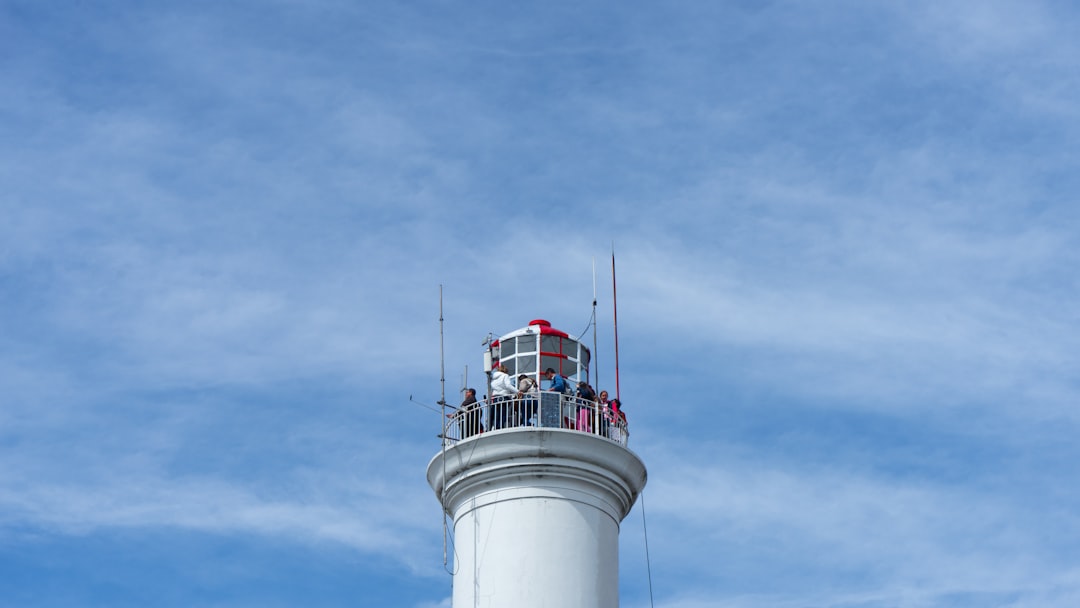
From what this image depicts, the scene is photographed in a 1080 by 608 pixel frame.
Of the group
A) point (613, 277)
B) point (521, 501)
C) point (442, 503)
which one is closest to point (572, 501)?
point (521, 501)

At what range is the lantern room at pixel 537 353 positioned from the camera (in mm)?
28891

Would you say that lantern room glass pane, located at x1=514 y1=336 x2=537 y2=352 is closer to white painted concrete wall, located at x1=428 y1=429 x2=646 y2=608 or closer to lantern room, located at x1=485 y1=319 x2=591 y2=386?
lantern room, located at x1=485 y1=319 x2=591 y2=386

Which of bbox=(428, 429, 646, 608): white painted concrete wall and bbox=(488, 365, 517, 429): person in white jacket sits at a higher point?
bbox=(488, 365, 517, 429): person in white jacket

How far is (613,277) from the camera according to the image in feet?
102

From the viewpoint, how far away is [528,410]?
27328 millimetres

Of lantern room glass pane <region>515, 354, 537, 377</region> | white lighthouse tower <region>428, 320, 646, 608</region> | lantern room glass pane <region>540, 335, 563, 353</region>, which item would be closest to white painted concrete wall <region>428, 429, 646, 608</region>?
white lighthouse tower <region>428, 320, 646, 608</region>

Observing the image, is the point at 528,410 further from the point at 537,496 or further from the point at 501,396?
the point at 537,496

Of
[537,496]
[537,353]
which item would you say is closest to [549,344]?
[537,353]

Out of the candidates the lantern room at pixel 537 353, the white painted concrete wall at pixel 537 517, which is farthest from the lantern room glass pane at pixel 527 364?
the white painted concrete wall at pixel 537 517

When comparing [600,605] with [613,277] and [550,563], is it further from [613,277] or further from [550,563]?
[613,277]

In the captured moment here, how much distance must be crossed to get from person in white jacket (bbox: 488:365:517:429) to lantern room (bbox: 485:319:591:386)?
1.31 feet

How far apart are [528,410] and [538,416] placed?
31 centimetres

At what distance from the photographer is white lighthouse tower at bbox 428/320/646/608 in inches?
1034

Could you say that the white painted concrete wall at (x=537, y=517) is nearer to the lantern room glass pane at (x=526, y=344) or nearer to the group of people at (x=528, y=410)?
the group of people at (x=528, y=410)
